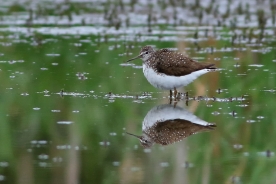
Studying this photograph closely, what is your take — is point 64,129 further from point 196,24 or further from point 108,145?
point 196,24

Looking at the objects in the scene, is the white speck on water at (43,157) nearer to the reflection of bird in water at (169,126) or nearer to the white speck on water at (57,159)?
the white speck on water at (57,159)

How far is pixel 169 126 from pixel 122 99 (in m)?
1.71

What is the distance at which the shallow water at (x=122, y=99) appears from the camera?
22.4 feet

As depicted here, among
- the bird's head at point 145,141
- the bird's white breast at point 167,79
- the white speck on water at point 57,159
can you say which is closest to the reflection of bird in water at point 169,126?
the bird's head at point 145,141

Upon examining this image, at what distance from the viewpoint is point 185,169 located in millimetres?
6777

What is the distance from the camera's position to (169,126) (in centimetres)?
832

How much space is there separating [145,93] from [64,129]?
2.56 metres

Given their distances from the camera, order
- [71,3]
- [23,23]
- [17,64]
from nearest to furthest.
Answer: [17,64] → [23,23] → [71,3]

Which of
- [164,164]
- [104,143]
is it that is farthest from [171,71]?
[164,164]

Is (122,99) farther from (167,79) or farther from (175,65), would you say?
(175,65)

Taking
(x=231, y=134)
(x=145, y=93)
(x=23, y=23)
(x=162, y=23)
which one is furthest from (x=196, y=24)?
(x=231, y=134)

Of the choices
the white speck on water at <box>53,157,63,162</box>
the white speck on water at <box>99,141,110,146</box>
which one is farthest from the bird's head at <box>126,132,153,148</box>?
the white speck on water at <box>53,157,63,162</box>

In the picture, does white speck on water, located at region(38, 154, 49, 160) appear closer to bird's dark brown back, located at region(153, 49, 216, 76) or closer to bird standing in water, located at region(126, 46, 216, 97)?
bird standing in water, located at region(126, 46, 216, 97)

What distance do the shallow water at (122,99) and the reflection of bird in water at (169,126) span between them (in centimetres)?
10
